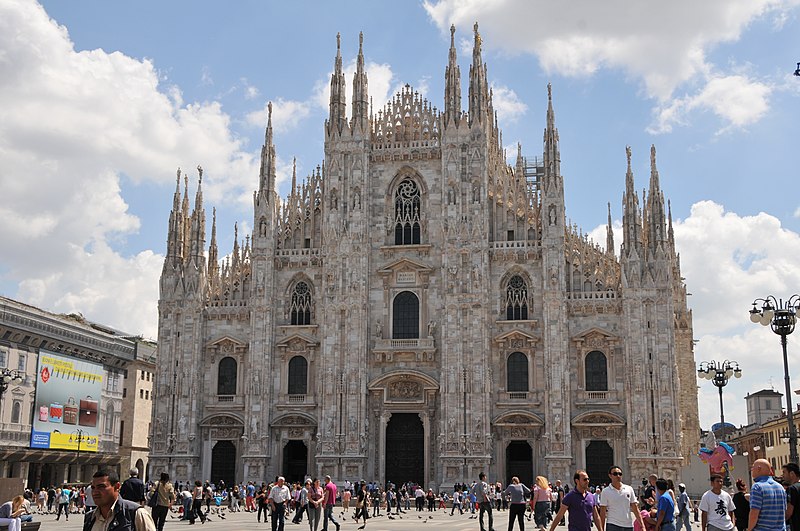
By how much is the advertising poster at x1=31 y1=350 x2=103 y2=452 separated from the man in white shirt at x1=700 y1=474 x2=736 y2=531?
50923 mm

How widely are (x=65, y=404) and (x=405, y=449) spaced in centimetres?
2560

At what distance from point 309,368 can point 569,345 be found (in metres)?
13.5

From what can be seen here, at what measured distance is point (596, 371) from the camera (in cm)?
4578

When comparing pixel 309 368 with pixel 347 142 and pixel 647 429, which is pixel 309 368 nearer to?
pixel 347 142

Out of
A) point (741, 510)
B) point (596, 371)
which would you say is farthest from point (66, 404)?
point (741, 510)

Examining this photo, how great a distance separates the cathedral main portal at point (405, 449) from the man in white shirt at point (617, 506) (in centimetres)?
3364

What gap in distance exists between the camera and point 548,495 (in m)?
21.6

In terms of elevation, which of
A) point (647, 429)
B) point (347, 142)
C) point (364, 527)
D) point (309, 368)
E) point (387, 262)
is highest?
point (347, 142)

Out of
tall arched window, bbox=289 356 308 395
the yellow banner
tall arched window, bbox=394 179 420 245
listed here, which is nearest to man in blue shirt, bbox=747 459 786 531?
tall arched window, bbox=394 179 420 245

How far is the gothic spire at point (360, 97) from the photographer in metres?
50.3

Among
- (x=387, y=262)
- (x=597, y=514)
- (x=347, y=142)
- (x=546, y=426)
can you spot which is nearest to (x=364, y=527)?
(x=597, y=514)

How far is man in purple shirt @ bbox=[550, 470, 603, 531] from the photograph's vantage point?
13672 mm

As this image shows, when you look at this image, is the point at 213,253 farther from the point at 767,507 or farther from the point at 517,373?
the point at 767,507

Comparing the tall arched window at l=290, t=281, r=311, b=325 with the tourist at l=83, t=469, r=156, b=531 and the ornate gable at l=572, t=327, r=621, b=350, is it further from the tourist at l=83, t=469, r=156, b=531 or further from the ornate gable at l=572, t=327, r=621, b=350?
the tourist at l=83, t=469, r=156, b=531
